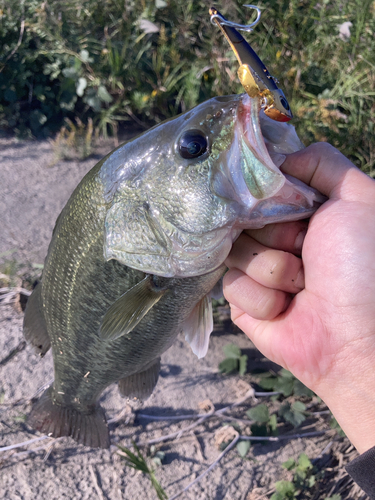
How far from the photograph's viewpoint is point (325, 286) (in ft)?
4.53

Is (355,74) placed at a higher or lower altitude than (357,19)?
lower

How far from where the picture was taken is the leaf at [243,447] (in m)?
2.33

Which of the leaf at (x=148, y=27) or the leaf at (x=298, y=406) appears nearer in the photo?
the leaf at (x=298, y=406)

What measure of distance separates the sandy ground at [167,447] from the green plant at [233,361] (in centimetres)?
8

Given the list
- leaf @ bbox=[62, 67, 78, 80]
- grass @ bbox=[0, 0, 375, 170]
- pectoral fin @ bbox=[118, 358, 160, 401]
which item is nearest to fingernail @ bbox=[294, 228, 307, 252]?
pectoral fin @ bbox=[118, 358, 160, 401]

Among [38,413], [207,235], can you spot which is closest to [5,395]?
[38,413]

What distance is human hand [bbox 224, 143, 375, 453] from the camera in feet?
4.30

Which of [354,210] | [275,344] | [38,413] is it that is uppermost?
[354,210]

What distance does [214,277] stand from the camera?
1.50 m

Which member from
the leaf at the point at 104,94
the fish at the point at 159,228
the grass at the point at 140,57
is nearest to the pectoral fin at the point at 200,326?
the fish at the point at 159,228

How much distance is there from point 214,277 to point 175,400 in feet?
4.82

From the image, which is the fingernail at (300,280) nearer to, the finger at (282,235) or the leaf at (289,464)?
the finger at (282,235)

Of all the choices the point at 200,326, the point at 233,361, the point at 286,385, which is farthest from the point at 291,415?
the point at 200,326

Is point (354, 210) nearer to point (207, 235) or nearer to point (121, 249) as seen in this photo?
point (207, 235)
